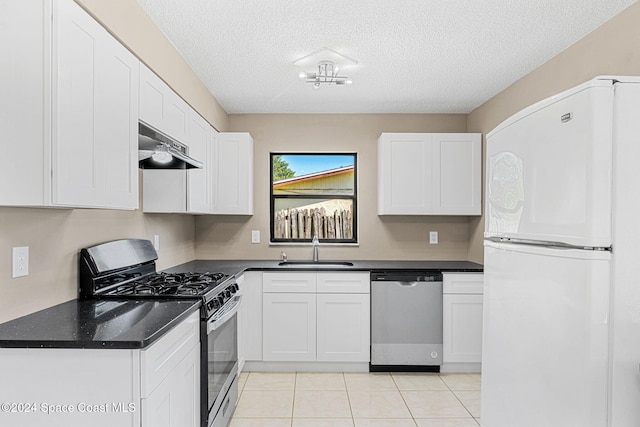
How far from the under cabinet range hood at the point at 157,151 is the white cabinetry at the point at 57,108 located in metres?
0.40

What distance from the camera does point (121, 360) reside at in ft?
4.61

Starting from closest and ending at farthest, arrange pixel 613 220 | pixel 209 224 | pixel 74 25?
pixel 613 220 < pixel 74 25 < pixel 209 224

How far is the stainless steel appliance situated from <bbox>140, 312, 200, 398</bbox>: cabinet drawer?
132 mm

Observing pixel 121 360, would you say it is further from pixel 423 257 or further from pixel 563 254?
pixel 423 257

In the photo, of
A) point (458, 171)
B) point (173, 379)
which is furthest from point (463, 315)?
point (173, 379)

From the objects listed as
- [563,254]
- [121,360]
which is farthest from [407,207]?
[121,360]

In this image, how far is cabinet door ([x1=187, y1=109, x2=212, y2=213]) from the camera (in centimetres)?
302

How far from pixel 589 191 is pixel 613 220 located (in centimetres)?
11

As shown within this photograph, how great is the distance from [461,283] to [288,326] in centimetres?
156

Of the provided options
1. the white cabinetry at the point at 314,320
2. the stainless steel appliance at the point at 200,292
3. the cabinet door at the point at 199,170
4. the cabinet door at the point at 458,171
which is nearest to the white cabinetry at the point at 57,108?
the stainless steel appliance at the point at 200,292

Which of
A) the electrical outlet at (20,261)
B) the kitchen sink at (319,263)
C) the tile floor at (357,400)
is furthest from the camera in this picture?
the kitchen sink at (319,263)

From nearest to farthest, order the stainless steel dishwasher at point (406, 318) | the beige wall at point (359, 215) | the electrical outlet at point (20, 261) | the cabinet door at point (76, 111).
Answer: the cabinet door at point (76, 111) < the electrical outlet at point (20, 261) < the stainless steel dishwasher at point (406, 318) < the beige wall at point (359, 215)

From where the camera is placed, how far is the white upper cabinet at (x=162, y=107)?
85.1 inches

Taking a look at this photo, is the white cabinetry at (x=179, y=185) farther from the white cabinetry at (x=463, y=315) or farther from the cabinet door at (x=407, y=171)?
the white cabinetry at (x=463, y=315)
